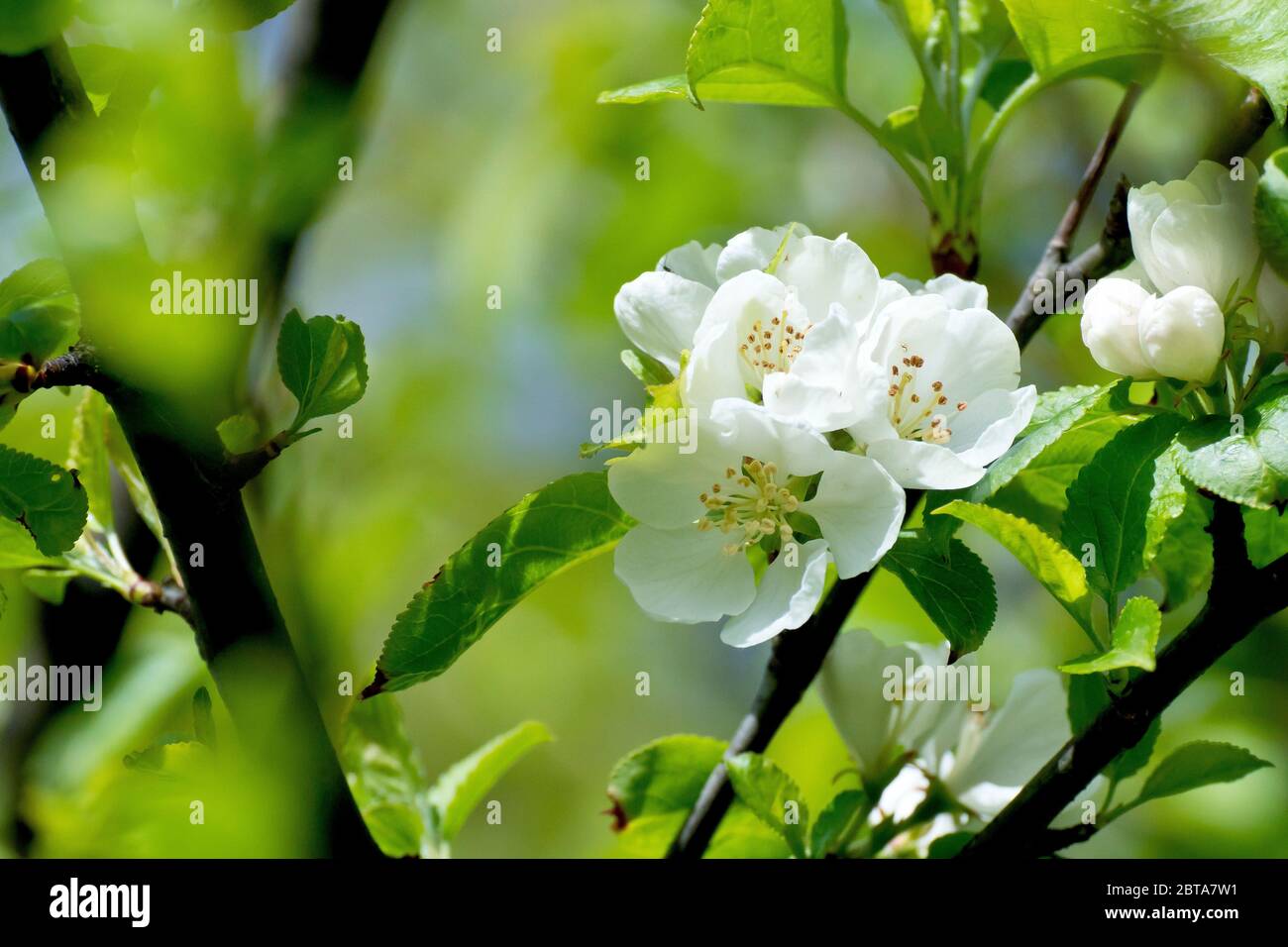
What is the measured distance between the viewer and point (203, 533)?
32.3 inches

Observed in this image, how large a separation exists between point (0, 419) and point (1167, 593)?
0.88m

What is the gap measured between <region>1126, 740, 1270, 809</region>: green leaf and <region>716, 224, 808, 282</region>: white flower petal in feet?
1.74

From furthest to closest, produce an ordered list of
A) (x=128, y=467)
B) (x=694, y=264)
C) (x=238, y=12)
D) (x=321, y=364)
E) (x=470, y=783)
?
1. (x=470, y=783)
2. (x=128, y=467)
3. (x=694, y=264)
4. (x=321, y=364)
5. (x=238, y=12)

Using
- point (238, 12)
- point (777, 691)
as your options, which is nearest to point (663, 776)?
point (777, 691)

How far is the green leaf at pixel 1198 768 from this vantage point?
3.27 ft

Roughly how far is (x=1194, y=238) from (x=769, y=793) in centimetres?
50

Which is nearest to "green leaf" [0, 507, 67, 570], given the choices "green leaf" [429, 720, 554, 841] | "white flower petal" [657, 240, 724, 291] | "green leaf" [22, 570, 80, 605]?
"green leaf" [22, 570, 80, 605]

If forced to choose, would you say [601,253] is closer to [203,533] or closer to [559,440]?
[559,440]

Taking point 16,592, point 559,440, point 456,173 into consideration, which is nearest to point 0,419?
point 16,592

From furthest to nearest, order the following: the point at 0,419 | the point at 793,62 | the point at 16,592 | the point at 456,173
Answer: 1. the point at 456,173
2. the point at 16,592
3. the point at 793,62
4. the point at 0,419

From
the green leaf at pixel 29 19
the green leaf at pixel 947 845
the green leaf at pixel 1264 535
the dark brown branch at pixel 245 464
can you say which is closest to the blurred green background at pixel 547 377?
the green leaf at pixel 1264 535

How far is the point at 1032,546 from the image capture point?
2.56ft

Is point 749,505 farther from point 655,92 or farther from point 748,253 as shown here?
point 655,92

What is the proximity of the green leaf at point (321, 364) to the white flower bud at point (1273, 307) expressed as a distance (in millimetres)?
590
